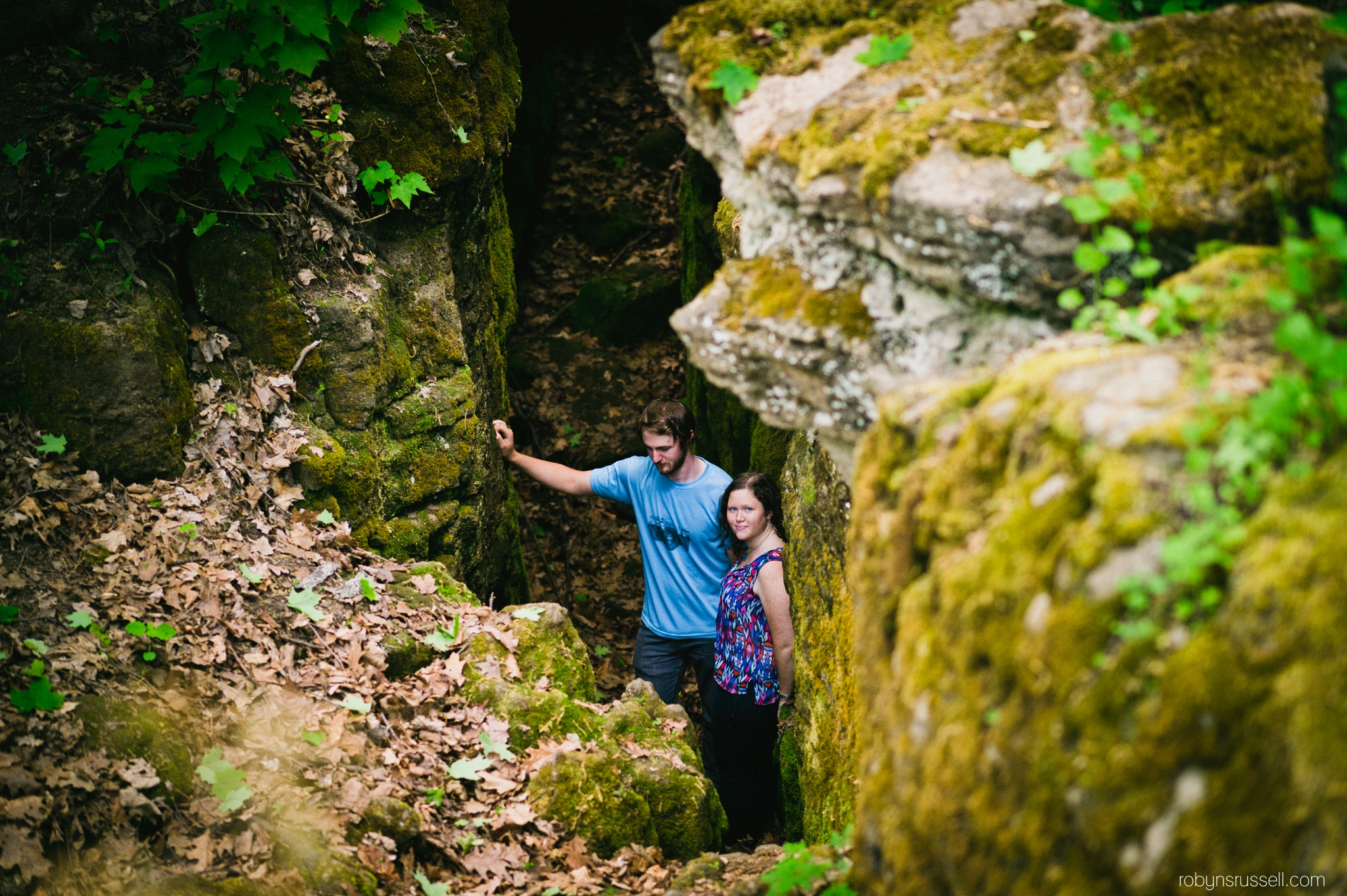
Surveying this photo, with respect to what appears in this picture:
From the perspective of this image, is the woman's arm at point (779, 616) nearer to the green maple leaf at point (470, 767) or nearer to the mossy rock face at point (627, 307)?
the green maple leaf at point (470, 767)

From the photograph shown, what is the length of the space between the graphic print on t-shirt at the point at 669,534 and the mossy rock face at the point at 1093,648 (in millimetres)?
3371

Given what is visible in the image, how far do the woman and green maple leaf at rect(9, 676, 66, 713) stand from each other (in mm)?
3394

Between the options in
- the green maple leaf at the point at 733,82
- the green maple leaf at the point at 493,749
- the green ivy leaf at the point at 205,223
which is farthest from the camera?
the green ivy leaf at the point at 205,223

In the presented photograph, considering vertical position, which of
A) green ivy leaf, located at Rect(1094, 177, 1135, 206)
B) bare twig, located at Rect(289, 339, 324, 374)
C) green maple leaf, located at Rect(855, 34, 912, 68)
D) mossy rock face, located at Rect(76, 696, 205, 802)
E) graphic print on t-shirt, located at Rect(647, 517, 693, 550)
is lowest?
graphic print on t-shirt, located at Rect(647, 517, 693, 550)

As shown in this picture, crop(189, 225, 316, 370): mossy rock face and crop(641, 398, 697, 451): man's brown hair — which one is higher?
crop(189, 225, 316, 370): mossy rock face

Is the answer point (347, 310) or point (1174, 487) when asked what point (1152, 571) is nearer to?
point (1174, 487)

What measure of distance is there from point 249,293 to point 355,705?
258 centimetres

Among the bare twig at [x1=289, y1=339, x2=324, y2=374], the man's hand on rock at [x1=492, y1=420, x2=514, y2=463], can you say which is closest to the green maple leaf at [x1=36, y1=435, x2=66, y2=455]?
the bare twig at [x1=289, y1=339, x2=324, y2=374]

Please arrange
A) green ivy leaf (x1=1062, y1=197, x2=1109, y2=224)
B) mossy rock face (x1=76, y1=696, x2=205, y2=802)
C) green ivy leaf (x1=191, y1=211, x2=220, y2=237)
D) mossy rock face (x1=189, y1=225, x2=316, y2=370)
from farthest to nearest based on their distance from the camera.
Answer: mossy rock face (x1=189, y1=225, x2=316, y2=370)
green ivy leaf (x1=191, y1=211, x2=220, y2=237)
mossy rock face (x1=76, y1=696, x2=205, y2=802)
green ivy leaf (x1=1062, y1=197, x2=1109, y2=224)

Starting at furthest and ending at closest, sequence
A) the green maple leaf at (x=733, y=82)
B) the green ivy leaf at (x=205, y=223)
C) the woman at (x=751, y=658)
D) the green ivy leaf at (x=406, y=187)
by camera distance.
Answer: the green ivy leaf at (x=406, y=187) < the woman at (x=751, y=658) < the green ivy leaf at (x=205, y=223) < the green maple leaf at (x=733, y=82)

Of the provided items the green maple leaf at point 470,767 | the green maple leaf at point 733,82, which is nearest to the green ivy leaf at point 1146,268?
the green maple leaf at point 733,82

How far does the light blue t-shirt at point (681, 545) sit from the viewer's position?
548 centimetres

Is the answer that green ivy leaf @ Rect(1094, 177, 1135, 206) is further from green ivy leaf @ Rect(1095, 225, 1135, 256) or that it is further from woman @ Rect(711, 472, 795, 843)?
woman @ Rect(711, 472, 795, 843)

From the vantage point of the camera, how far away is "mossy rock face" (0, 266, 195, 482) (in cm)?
372
